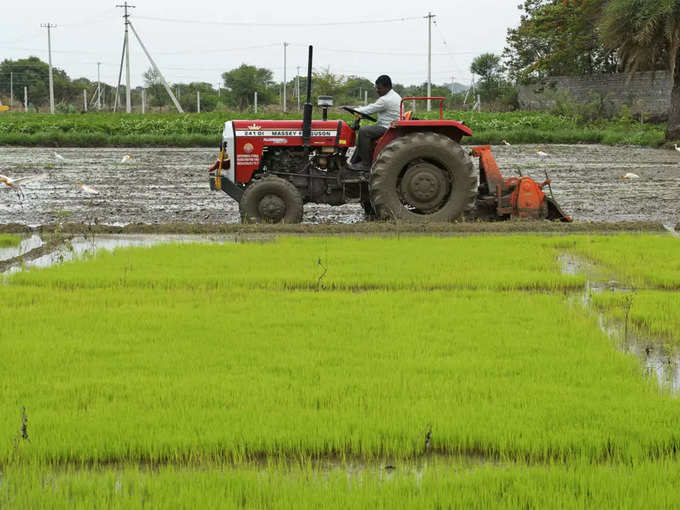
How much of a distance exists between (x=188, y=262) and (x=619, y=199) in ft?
26.8

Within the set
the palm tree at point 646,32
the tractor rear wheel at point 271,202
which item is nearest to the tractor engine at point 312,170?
the tractor rear wheel at point 271,202

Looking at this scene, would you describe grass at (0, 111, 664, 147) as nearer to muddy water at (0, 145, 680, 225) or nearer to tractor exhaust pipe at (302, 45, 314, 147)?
muddy water at (0, 145, 680, 225)

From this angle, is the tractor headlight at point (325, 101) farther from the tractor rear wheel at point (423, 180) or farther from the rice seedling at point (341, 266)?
the rice seedling at point (341, 266)

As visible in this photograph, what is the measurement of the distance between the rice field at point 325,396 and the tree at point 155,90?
61.1 m

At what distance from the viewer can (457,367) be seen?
516 cm

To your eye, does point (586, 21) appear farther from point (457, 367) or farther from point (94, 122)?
point (457, 367)

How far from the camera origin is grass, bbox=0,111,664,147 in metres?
27.3

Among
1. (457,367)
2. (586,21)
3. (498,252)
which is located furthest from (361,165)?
(586,21)

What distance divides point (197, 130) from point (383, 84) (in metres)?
21.0

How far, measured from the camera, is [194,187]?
16.3m

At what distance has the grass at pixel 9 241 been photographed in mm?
9930

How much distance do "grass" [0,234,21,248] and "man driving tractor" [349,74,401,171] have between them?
153 inches

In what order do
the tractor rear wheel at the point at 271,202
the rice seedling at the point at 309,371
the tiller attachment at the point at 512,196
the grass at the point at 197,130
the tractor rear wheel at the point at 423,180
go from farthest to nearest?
the grass at the point at 197,130, the tiller attachment at the point at 512,196, the tractor rear wheel at the point at 271,202, the tractor rear wheel at the point at 423,180, the rice seedling at the point at 309,371

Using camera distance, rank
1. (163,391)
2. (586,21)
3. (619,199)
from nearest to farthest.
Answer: (163,391)
(619,199)
(586,21)
